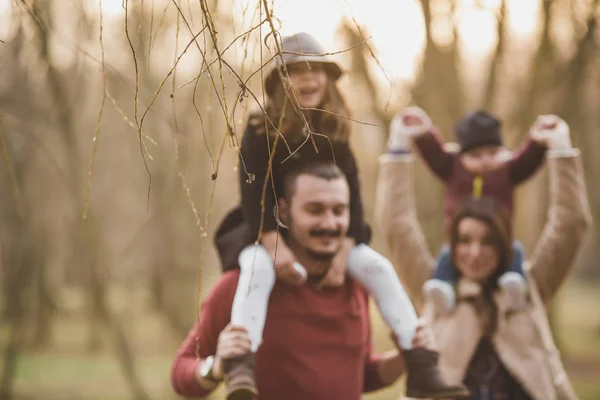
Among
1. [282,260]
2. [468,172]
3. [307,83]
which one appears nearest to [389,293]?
[282,260]

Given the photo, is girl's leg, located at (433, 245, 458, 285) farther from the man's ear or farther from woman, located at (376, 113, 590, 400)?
the man's ear

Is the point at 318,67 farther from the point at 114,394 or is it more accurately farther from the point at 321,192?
the point at 114,394

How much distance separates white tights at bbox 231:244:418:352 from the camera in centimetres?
272

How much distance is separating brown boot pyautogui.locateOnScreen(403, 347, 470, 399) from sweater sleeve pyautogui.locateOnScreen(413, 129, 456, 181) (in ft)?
3.83

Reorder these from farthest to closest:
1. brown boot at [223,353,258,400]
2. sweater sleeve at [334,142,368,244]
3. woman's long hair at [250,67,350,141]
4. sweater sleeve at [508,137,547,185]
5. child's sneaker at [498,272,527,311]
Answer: sweater sleeve at [508,137,547,185] < child's sneaker at [498,272,527,311] < sweater sleeve at [334,142,368,244] < woman's long hair at [250,67,350,141] < brown boot at [223,353,258,400]

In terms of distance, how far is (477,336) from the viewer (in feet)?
11.7

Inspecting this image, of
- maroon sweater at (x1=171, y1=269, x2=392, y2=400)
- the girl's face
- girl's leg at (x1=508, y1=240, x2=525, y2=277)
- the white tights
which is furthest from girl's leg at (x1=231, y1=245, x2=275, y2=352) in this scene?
girl's leg at (x1=508, y1=240, x2=525, y2=277)

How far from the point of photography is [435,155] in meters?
3.83

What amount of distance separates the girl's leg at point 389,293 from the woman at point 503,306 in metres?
0.71

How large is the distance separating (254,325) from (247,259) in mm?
220

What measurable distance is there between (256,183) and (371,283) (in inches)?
20.8

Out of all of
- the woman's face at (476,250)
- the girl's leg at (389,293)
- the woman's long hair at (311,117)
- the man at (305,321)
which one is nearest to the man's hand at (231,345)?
the man at (305,321)

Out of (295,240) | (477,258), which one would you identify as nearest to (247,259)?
(295,240)

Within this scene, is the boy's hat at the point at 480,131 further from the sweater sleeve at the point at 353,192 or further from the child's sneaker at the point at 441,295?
the sweater sleeve at the point at 353,192
